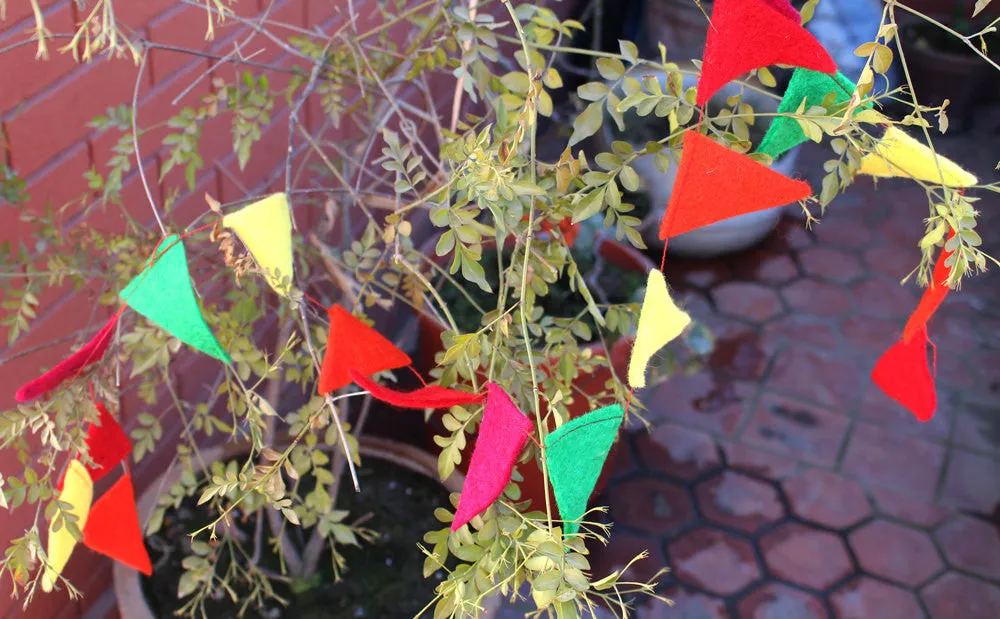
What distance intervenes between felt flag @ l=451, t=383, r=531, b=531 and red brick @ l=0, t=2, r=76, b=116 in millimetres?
762

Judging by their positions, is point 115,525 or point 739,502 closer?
point 115,525

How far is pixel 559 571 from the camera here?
67cm

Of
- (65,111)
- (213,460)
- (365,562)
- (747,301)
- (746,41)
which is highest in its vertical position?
(746,41)

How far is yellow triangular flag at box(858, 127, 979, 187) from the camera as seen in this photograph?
0.86 m

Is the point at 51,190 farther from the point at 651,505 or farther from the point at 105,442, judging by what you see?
the point at 651,505

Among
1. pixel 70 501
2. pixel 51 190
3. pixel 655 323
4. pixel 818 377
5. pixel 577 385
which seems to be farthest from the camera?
pixel 818 377

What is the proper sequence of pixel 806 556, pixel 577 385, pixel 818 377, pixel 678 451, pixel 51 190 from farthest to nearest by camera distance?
1. pixel 818 377
2. pixel 678 451
3. pixel 806 556
4. pixel 577 385
5. pixel 51 190

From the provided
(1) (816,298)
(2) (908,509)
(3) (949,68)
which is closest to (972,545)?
(2) (908,509)

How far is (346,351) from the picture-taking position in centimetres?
80

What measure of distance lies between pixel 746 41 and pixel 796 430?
170 cm

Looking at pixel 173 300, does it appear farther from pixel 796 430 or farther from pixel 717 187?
pixel 796 430

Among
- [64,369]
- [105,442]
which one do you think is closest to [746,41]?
[64,369]

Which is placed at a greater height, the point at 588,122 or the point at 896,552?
the point at 588,122

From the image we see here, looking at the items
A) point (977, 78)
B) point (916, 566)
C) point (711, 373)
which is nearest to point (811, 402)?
point (711, 373)
